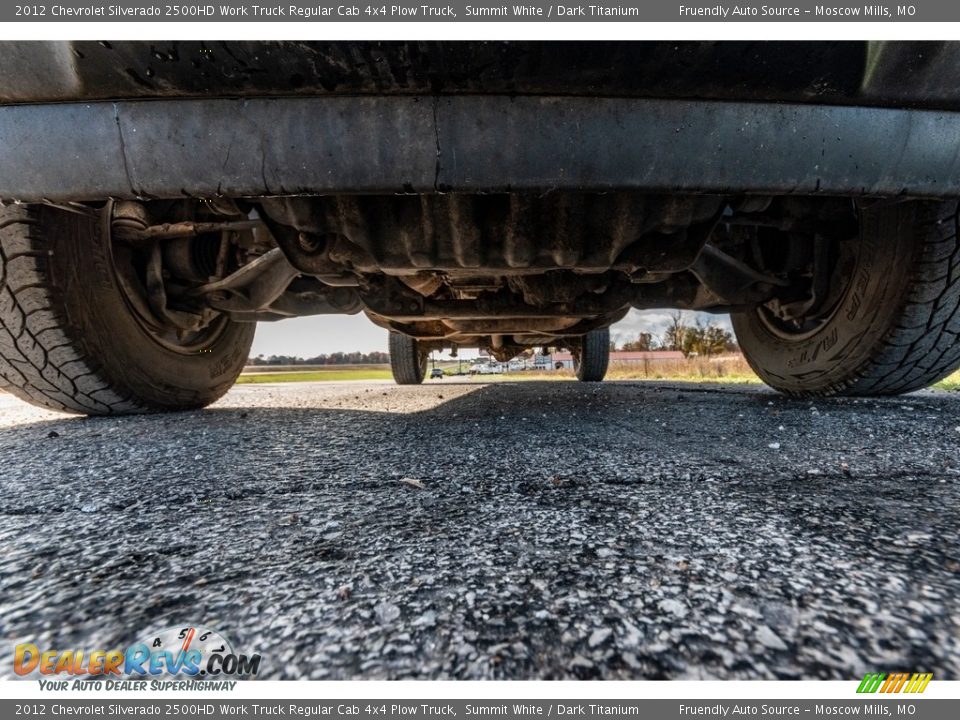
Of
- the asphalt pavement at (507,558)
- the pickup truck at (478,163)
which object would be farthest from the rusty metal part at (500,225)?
the asphalt pavement at (507,558)

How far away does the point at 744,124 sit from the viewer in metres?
0.66

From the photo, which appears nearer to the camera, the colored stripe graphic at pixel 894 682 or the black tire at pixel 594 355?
the colored stripe graphic at pixel 894 682

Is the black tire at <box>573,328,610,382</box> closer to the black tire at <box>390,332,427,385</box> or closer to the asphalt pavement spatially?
the black tire at <box>390,332,427,385</box>

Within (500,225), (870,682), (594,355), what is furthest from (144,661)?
(594,355)

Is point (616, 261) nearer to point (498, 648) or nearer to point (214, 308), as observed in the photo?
point (498, 648)

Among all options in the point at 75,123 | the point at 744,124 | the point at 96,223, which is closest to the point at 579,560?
the point at 744,124

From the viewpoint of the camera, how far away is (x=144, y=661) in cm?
33

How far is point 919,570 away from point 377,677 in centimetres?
47

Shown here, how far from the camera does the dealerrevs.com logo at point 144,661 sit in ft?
1.06

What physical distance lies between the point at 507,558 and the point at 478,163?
53 cm

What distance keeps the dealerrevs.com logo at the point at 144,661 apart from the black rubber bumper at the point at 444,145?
58 centimetres

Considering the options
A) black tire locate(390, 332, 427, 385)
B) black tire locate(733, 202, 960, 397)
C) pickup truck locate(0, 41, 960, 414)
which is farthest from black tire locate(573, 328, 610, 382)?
pickup truck locate(0, 41, 960, 414)

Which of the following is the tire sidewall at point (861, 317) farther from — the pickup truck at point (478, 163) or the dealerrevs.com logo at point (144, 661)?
the dealerrevs.com logo at point (144, 661)

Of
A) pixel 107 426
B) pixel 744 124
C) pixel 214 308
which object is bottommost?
pixel 107 426
